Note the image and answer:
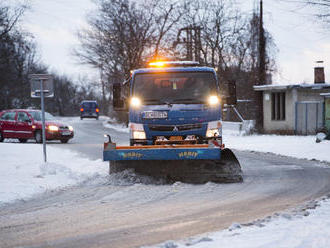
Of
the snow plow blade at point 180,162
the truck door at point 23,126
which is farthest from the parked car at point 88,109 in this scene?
the snow plow blade at point 180,162

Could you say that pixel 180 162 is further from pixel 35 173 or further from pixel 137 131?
pixel 35 173

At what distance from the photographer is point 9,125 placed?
25.4m

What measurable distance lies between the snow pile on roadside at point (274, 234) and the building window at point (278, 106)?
2493 cm

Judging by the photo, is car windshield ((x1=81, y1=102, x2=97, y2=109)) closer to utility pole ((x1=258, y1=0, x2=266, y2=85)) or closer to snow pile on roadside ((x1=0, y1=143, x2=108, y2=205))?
utility pole ((x1=258, y1=0, x2=266, y2=85))

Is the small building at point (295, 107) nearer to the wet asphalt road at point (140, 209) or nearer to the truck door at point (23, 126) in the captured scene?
the truck door at point (23, 126)

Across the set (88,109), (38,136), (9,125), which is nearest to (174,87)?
(38,136)

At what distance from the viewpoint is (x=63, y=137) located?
25.4 m

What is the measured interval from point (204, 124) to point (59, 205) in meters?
4.00

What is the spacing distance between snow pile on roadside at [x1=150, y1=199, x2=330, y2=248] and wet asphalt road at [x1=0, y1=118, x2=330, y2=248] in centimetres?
33

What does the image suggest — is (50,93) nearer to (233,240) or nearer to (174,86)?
(174,86)

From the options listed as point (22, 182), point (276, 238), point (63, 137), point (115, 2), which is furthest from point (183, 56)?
A: point (276, 238)

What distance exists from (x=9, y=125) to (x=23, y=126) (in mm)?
879

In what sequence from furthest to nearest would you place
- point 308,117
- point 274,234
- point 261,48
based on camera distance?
point 261,48, point 308,117, point 274,234

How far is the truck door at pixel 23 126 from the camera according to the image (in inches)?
977
